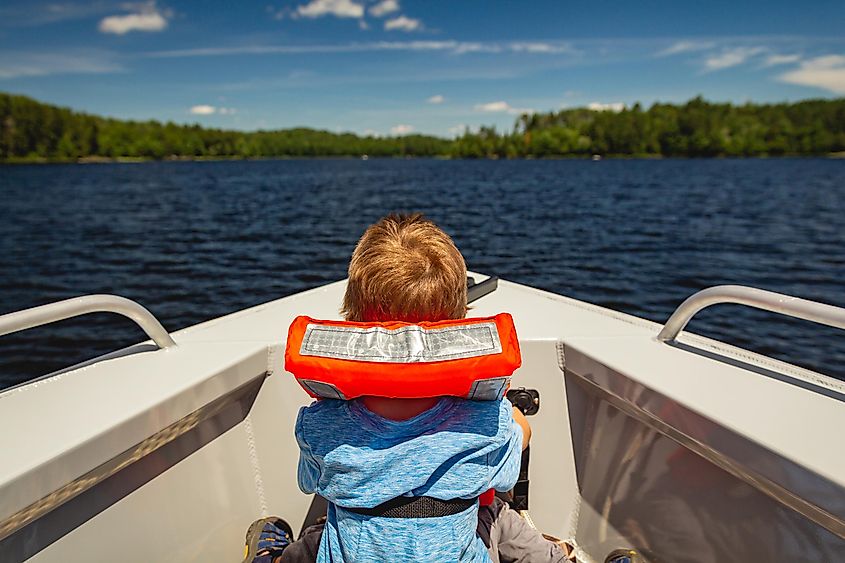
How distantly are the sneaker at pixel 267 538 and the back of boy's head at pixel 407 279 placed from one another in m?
0.95

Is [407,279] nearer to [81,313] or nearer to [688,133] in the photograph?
[81,313]

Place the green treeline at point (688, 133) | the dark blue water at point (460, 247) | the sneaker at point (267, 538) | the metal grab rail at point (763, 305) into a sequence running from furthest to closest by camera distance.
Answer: the green treeline at point (688, 133), the dark blue water at point (460, 247), the sneaker at point (267, 538), the metal grab rail at point (763, 305)

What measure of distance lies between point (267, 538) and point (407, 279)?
120cm

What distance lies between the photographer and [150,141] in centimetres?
11925

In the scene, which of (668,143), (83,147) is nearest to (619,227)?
(668,143)

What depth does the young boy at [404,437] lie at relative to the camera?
3.78ft

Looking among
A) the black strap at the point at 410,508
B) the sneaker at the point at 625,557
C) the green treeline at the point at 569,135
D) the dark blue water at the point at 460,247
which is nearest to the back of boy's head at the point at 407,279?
the black strap at the point at 410,508

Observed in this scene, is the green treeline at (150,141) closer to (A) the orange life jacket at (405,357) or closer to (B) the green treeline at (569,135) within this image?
(B) the green treeline at (569,135)

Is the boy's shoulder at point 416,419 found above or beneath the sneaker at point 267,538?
above

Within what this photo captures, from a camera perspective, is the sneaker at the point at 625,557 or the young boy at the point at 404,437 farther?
the sneaker at the point at 625,557

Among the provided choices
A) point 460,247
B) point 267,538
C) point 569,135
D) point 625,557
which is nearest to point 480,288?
point 625,557

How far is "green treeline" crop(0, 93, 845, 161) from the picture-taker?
105375mm

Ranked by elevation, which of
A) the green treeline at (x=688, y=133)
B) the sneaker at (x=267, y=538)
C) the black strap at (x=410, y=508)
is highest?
the black strap at (x=410, y=508)

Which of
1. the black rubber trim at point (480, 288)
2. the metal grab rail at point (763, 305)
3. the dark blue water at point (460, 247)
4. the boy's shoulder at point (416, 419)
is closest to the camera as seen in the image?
the boy's shoulder at point (416, 419)
